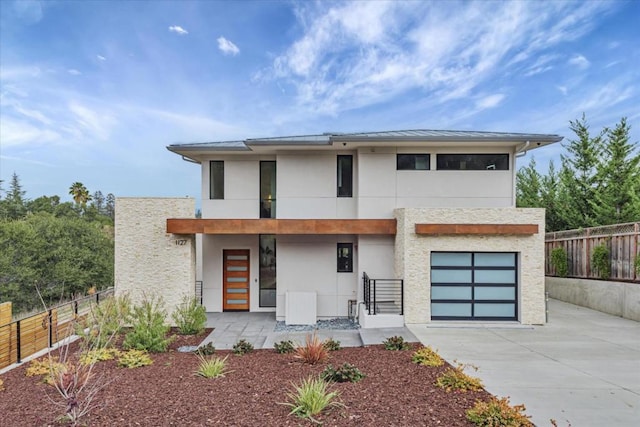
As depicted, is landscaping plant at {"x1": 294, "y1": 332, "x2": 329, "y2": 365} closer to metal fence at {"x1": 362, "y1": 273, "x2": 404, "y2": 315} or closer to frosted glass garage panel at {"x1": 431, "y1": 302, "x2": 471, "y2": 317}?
metal fence at {"x1": 362, "y1": 273, "x2": 404, "y2": 315}

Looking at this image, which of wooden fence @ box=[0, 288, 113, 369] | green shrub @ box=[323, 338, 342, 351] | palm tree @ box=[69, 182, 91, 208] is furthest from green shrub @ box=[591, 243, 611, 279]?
palm tree @ box=[69, 182, 91, 208]

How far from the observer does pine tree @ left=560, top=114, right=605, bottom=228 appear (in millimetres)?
17047

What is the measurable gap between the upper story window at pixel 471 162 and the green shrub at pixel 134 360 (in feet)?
31.5

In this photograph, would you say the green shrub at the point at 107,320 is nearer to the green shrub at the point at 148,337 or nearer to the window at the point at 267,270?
the green shrub at the point at 148,337

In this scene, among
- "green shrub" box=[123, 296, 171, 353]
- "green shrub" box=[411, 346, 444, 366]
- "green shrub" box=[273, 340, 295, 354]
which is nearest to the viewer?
"green shrub" box=[411, 346, 444, 366]

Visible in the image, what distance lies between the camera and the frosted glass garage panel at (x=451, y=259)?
33.4ft

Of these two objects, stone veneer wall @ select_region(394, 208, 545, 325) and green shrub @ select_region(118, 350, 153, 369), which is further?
stone veneer wall @ select_region(394, 208, 545, 325)

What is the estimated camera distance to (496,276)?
10.2m

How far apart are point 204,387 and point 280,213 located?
22.8 feet

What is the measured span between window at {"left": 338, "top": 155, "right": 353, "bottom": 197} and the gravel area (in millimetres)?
4077

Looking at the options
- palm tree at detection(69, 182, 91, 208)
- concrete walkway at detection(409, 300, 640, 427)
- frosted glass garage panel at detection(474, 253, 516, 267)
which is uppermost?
palm tree at detection(69, 182, 91, 208)

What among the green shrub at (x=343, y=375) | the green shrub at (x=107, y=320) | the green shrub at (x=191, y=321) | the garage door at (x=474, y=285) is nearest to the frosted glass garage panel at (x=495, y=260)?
the garage door at (x=474, y=285)

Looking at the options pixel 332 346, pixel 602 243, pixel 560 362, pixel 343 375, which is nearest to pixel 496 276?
pixel 560 362

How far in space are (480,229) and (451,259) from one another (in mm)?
1147
